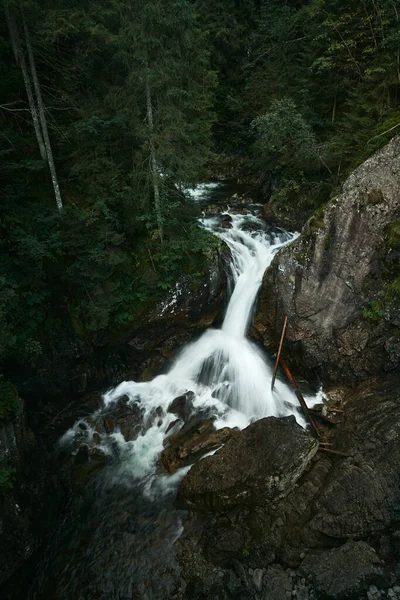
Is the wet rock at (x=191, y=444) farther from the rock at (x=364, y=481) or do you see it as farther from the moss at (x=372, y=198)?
the moss at (x=372, y=198)

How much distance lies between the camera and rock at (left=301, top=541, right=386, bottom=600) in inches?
A: 229

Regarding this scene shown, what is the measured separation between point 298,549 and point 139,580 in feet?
11.0

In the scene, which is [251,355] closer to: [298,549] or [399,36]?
[298,549]

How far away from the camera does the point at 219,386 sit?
10.9 m

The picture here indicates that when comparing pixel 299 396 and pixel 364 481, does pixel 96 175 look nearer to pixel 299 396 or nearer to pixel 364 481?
pixel 299 396

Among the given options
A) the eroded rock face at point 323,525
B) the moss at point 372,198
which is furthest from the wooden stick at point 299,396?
the moss at point 372,198

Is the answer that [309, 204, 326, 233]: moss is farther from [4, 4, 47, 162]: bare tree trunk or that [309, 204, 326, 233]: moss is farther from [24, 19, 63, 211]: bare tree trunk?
[4, 4, 47, 162]: bare tree trunk

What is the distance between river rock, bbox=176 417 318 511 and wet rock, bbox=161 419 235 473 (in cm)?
61

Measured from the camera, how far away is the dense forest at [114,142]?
29.5 ft

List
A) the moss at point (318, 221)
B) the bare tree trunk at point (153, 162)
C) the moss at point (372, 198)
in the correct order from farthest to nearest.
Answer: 1. the moss at point (318, 221)
2. the bare tree trunk at point (153, 162)
3. the moss at point (372, 198)

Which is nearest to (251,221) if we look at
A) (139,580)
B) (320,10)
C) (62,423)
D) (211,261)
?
(211,261)

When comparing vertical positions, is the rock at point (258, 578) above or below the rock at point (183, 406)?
below

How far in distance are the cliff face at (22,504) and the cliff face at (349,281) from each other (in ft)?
27.3

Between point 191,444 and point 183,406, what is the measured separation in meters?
1.49
